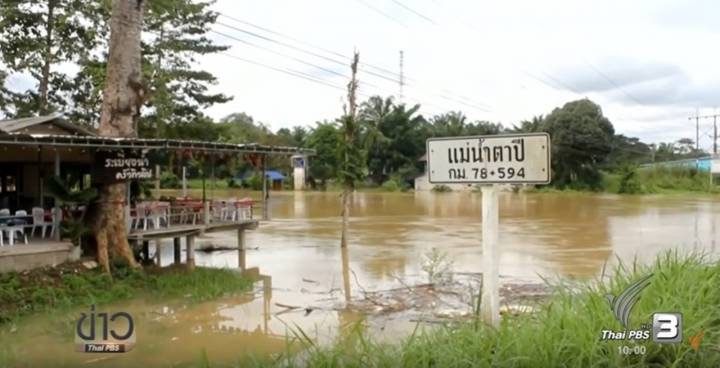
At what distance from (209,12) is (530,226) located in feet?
57.5

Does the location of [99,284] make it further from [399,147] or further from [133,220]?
[399,147]

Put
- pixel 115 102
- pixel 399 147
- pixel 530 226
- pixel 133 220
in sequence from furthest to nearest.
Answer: pixel 399 147 < pixel 530 226 < pixel 133 220 < pixel 115 102

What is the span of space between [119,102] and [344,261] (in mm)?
7012

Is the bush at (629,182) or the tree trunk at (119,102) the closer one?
the tree trunk at (119,102)

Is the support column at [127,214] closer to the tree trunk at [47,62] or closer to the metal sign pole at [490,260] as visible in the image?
the metal sign pole at [490,260]

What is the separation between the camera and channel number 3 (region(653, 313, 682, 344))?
140 inches

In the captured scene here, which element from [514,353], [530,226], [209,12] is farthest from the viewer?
[209,12]

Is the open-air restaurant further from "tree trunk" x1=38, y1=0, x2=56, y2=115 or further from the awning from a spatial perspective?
"tree trunk" x1=38, y1=0, x2=56, y2=115

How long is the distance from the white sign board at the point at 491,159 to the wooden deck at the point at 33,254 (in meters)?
9.72

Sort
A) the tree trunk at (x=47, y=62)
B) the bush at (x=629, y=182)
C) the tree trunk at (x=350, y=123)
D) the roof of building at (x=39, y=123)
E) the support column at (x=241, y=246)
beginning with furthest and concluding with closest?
the bush at (x=629, y=182) → the tree trunk at (x=47, y=62) → the tree trunk at (x=350, y=123) → the support column at (x=241, y=246) → the roof of building at (x=39, y=123)

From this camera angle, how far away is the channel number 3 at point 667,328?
357 cm

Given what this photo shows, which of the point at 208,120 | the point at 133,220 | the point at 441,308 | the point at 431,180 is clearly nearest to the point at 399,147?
the point at 208,120

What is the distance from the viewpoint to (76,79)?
25984 mm

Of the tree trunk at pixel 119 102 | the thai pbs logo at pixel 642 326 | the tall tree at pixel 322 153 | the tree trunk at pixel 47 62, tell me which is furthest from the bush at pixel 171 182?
the thai pbs logo at pixel 642 326
